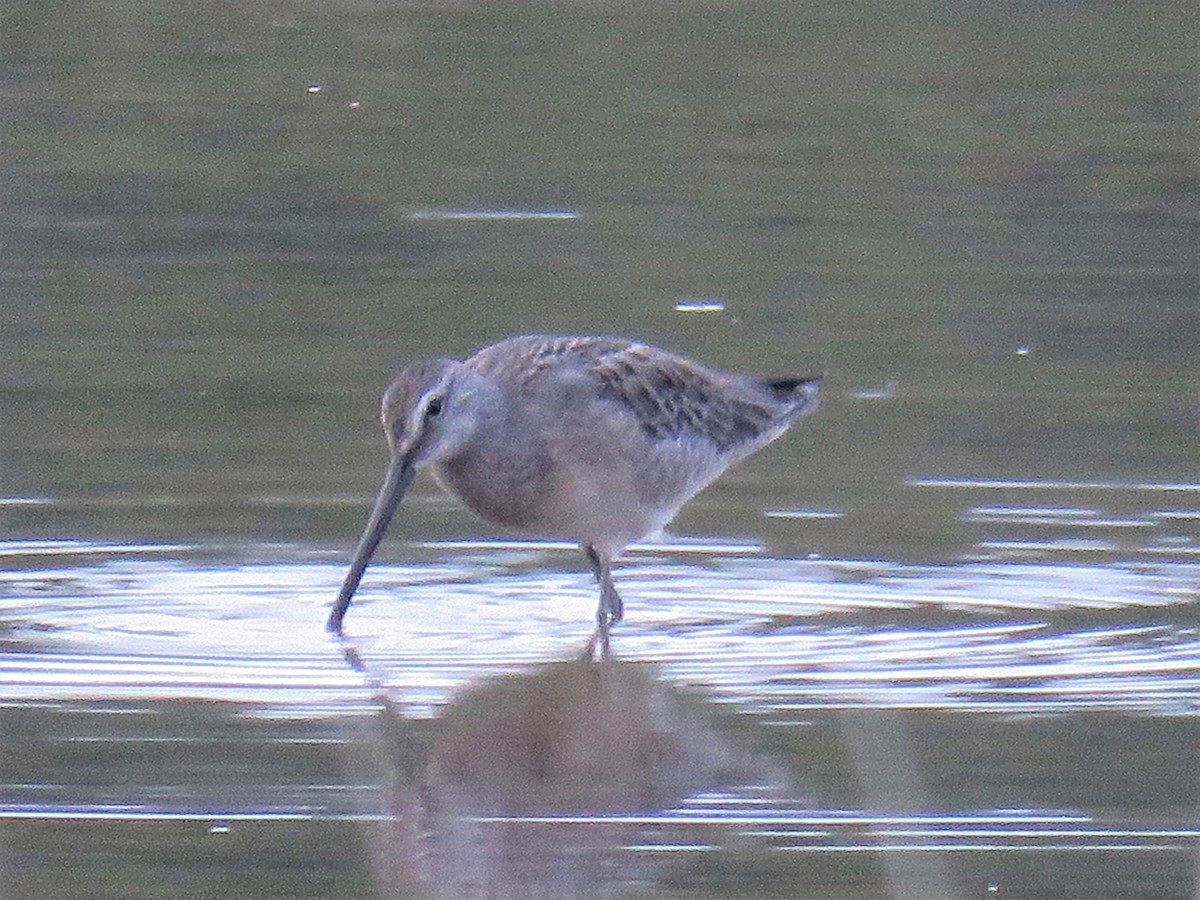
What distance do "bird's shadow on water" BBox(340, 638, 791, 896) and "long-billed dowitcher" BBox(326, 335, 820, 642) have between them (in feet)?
1.92

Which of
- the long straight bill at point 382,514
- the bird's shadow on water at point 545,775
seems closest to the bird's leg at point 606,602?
the bird's shadow on water at point 545,775

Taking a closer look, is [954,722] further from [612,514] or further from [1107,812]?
[612,514]

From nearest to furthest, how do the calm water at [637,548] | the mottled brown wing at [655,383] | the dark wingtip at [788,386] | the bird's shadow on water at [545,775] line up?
the bird's shadow on water at [545,775]
the calm water at [637,548]
the mottled brown wing at [655,383]
the dark wingtip at [788,386]

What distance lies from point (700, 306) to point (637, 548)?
284 centimetres

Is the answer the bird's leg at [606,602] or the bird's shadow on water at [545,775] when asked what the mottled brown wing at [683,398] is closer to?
the bird's leg at [606,602]

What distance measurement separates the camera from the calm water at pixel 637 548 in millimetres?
7504

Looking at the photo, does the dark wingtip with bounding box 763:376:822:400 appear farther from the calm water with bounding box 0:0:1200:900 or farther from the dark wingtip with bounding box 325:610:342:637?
the dark wingtip with bounding box 325:610:342:637

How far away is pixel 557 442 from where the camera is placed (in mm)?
9703

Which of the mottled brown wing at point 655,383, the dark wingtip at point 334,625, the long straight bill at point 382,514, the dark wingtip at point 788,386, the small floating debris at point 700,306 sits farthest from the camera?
the small floating debris at point 700,306

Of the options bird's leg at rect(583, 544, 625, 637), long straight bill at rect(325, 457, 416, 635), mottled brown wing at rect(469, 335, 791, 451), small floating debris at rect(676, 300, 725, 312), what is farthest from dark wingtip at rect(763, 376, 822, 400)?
small floating debris at rect(676, 300, 725, 312)

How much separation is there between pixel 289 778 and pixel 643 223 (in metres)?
7.39

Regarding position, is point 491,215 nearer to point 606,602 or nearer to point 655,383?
point 655,383

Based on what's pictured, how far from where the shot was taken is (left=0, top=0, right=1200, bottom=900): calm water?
750 centimetres

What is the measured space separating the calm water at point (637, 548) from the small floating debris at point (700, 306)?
4 centimetres
